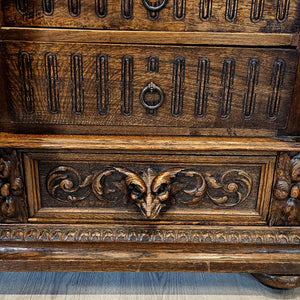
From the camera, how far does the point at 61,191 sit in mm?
843

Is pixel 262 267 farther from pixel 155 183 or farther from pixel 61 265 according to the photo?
pixel 61 265

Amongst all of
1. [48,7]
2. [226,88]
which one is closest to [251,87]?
[226,88]

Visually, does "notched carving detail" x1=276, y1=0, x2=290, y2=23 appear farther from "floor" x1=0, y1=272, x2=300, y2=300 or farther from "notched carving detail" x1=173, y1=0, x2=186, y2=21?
"floor" x1=0, y1=272, x2=300, y2=300

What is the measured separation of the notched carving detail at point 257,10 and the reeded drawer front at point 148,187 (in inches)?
12.0

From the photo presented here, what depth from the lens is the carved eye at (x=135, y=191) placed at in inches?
32.5

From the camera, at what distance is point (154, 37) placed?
0.74 metres

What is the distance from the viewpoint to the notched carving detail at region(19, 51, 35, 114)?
0.75 metres

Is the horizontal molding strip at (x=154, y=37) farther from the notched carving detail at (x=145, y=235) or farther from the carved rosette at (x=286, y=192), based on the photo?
the notched carving detail at (x=145, y=235)

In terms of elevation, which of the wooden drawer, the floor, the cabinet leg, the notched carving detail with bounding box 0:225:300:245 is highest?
the wooden drawer

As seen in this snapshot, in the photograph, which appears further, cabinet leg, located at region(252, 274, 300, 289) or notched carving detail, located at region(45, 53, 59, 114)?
cabinet leg, located at region(252, 274, 300, 289)

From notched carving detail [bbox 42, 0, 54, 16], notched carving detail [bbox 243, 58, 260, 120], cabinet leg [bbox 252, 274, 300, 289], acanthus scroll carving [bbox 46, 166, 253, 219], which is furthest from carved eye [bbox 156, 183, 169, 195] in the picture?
notched carving detail [bbox 42, 0, 54, 16]

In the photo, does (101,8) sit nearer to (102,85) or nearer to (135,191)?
(102,85)

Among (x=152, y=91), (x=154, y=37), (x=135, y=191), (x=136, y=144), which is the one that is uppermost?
(x=154, y=37)

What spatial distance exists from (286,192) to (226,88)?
0.95ft
